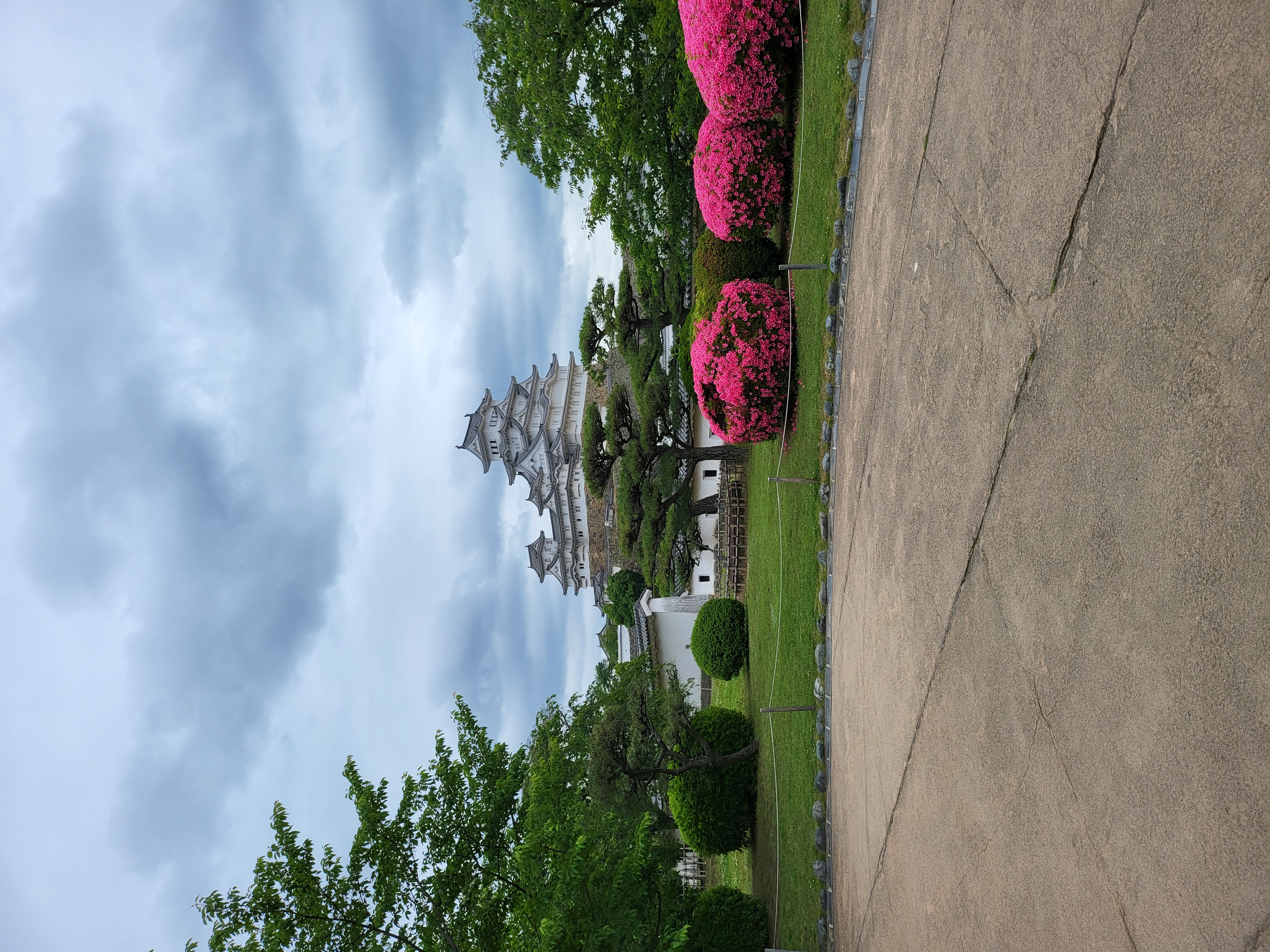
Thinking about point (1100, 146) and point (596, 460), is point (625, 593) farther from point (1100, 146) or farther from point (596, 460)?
point (1100, 146)

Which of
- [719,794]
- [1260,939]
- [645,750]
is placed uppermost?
[645,750]

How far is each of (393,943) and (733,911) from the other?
22.0 feet

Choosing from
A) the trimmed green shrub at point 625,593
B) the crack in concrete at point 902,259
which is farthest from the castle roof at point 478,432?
the crack in concrete at point 902,259

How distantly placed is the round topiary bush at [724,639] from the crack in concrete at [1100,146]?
14.8m

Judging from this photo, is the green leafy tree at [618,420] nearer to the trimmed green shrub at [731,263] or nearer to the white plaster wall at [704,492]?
the white plaster wall at [704,492]

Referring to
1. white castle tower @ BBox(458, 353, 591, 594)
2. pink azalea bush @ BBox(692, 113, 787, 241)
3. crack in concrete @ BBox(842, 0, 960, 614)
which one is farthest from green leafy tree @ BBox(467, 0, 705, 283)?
white castle tower @ BBox(458, 353, 591, 594)

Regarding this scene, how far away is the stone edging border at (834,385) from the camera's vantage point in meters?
11.0

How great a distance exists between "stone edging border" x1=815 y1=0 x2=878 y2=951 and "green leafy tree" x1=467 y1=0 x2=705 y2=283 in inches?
321

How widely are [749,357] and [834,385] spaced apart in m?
2.97

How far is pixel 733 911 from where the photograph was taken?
14172 millimetres

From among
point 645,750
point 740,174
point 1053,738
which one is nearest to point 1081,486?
point 1053,738

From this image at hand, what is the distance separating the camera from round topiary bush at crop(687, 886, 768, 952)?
45.5ft

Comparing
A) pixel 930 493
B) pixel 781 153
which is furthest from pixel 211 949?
pixel 781 153

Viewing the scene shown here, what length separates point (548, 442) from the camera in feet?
142
